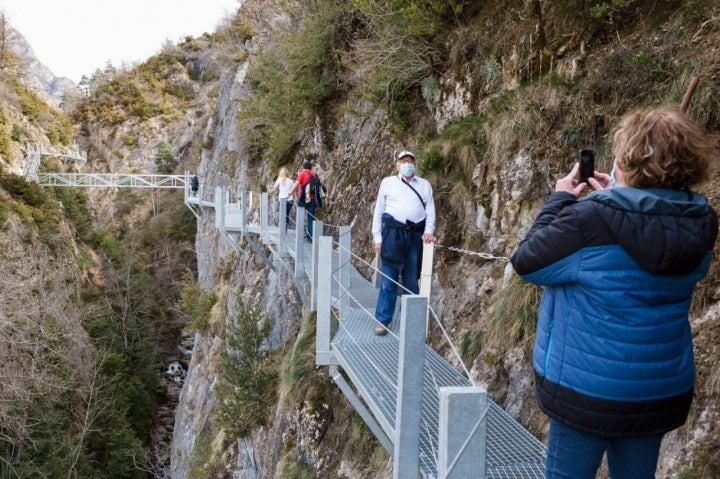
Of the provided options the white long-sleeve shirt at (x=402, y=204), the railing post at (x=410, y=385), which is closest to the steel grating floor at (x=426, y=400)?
the railing post at (x=410, y=385)

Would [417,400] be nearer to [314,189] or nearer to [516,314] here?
[516,314]

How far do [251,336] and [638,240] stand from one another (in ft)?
32.5

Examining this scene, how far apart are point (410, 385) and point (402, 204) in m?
2.32

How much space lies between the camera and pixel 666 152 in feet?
5.16

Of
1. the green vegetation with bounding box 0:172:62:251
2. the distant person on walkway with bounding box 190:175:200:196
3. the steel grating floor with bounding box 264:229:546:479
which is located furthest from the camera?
the distant person on walkway with bounding box 190:175:200:196

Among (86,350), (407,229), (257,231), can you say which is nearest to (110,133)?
(86,350)

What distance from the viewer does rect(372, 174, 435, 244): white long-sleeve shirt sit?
15.0 ft

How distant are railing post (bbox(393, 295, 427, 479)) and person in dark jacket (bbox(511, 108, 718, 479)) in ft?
2.65

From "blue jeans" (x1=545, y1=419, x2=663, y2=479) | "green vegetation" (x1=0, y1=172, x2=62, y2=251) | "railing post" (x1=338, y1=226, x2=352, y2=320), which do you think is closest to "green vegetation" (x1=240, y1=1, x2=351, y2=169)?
"railing post" (x1=338, y1=226, x2=352, y2=320)

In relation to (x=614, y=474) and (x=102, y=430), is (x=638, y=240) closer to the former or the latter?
(x=614, y=474)

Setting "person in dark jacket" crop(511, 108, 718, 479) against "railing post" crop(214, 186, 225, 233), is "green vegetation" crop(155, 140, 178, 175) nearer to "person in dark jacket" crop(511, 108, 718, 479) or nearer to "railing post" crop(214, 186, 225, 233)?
"railing post" crop(214, 186, 225, 233)

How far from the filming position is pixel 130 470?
63.7 ft

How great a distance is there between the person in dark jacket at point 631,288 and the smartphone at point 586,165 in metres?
0.18

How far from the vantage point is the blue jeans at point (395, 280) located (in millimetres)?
4613
